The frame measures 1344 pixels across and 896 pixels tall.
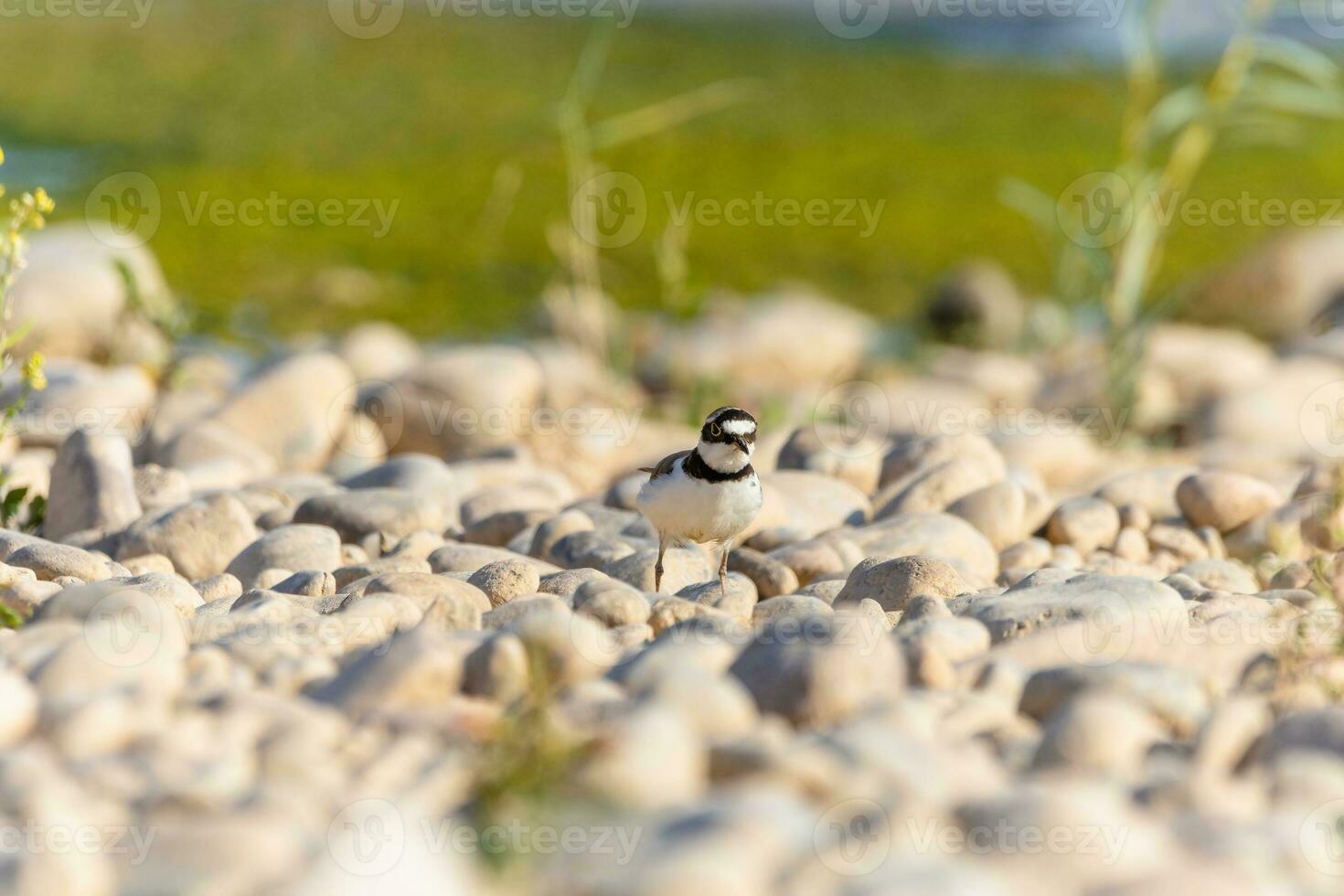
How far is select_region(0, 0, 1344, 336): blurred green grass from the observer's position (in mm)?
14875

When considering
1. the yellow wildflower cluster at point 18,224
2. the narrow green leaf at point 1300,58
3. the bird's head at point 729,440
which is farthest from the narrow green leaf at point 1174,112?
the yellow wildflower cluster at point 18,224

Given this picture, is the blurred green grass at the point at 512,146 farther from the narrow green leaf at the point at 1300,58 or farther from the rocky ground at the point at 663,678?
the rocky ground at the point at 663,678

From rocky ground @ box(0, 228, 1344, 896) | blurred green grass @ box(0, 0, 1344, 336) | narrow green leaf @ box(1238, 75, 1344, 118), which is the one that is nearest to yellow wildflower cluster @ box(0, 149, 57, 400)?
rocky ground @ box(0, 228, 1344, 896)

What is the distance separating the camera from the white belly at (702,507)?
4062 millimetres

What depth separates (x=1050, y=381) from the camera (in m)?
9.02

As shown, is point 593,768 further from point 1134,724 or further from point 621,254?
point 621,254

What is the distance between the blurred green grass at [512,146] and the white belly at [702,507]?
318cm

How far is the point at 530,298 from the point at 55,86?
1595 cm

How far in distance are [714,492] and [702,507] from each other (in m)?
0.05

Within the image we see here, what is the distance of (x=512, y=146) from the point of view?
21578mm

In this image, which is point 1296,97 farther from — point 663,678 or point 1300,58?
point 663,678

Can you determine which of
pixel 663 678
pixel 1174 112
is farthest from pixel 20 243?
pixel 1174 112

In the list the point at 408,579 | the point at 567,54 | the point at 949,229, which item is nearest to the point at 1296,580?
the point at 408,579

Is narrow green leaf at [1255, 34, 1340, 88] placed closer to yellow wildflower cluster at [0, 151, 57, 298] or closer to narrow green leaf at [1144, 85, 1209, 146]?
narrow green leaf at [1144, 85, 1209, 146]
